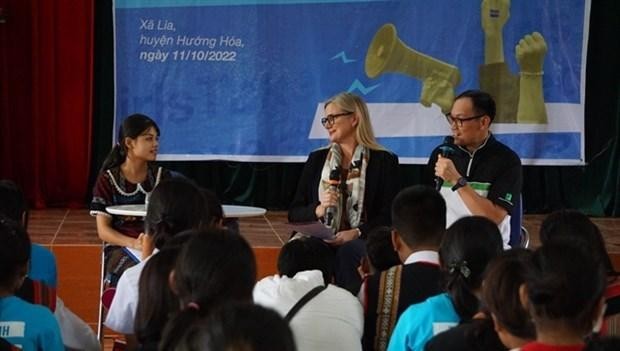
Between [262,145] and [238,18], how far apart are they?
78 centimetres

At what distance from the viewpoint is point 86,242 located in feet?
17.8

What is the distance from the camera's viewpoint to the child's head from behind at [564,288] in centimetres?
181

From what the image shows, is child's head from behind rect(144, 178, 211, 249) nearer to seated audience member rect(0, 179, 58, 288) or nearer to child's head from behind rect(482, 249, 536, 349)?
seated audience member rect(0, 179, 58, 288)

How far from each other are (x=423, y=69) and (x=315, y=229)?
3078 millimetres

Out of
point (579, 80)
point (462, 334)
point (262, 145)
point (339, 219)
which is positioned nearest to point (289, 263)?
point (462, 334)

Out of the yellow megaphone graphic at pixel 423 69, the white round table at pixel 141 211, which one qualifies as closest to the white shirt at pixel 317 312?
the white round table at pixel 141 211

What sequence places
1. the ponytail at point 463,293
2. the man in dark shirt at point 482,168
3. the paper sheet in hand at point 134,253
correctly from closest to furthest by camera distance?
the ponytail at point 463,293
the paper sheet in hand at point 134,253
the man in dark shirt at point 482,168

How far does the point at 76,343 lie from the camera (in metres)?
2.69

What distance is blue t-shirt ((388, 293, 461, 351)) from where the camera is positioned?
234 centimetres

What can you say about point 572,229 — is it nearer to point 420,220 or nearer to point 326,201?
point 420,220

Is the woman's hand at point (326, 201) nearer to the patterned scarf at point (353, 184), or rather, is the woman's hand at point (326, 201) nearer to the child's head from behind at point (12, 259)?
the patterned scarf at point (353, 184)

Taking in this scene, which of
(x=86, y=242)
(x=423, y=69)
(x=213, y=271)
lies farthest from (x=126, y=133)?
(x=423, y=69)

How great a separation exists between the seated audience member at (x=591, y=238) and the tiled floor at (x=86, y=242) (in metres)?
2.60

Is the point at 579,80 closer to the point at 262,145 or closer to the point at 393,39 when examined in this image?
the point at 393,39
